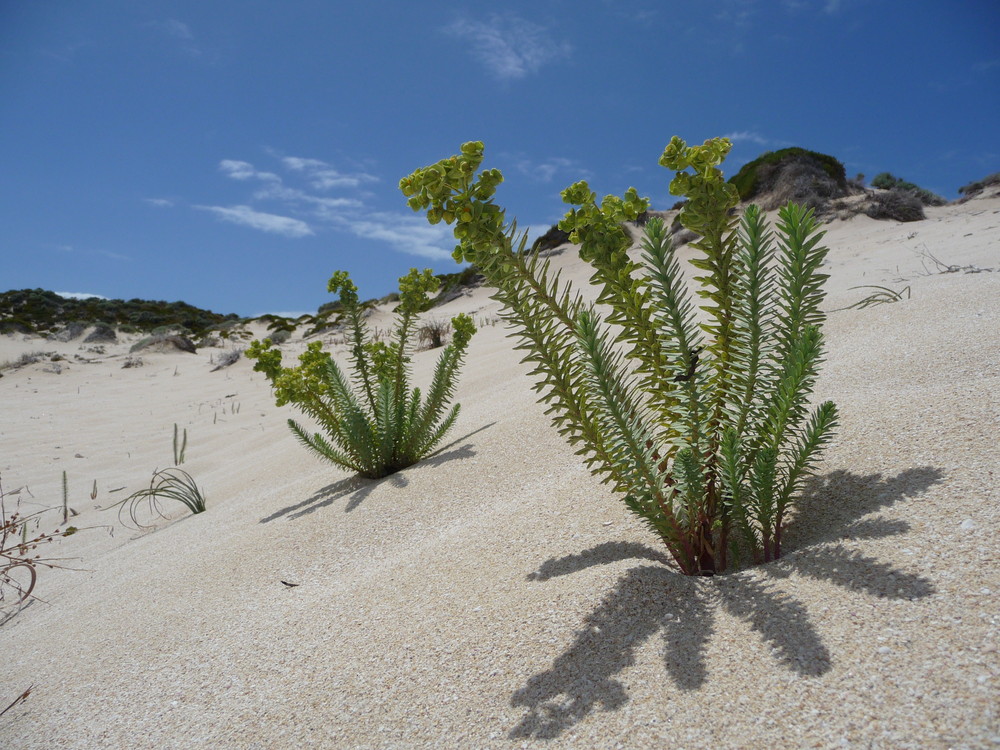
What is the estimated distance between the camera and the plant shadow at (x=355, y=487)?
328 centimetres

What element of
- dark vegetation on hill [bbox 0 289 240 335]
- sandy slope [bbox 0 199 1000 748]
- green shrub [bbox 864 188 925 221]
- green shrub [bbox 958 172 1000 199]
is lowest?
sandy slope [bbox 0 199 1000 748]

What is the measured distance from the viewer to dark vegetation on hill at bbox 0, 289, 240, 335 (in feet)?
73.3

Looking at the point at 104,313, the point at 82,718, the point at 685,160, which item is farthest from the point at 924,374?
the point at 104,313

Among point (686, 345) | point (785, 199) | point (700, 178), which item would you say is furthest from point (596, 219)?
point (785, 199)

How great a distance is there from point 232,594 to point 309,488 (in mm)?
1470

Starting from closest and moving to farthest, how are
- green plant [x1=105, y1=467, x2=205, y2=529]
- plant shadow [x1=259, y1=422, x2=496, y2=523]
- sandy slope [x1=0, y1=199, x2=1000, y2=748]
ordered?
sandy slope [x1=0, y1=199, x2=1000, y2=748] < plant shadow [x1=259, y1=422, x2=496, y2=523] < green plant [x1=105, y1=467, x2=205, y2=529]

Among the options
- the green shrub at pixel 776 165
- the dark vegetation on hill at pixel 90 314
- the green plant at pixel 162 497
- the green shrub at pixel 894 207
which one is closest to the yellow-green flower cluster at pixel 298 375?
the green plant at pixel 162 497

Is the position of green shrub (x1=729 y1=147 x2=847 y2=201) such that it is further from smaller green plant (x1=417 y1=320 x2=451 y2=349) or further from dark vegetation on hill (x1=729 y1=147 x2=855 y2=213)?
smaller green plant (x1=417 y1=320 x2=451 y2=349)

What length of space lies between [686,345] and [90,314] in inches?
1275

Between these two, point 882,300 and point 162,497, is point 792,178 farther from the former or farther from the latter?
point 162,497

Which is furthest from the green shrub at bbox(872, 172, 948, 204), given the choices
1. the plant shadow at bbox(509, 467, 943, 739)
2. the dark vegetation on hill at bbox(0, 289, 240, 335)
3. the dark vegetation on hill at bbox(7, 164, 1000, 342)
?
the dark vegetation on hill at bbox(0, 289, 240, 335)

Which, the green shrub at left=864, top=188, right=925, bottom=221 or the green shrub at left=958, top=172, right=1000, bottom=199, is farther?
the green shrub at left=958, top=172, right=1000, bottom=199

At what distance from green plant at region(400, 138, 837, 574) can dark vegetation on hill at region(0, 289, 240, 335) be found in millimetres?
23200

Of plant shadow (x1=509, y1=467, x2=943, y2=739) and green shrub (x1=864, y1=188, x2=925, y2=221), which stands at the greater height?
green shrub (x1=864, y1=188, x2=925, y2=221)
